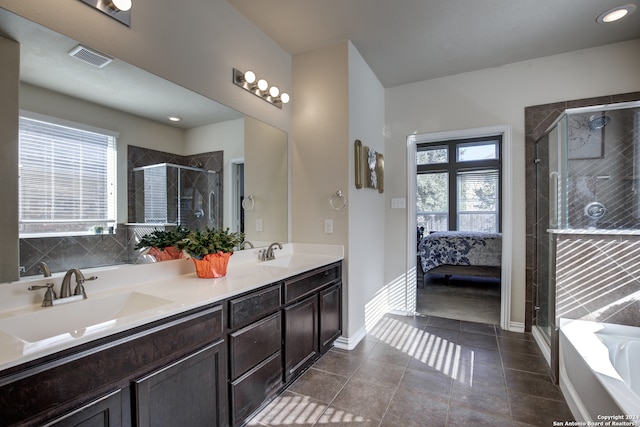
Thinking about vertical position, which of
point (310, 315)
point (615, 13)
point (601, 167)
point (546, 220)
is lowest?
point (310, 315)

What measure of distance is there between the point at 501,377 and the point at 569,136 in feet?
6.36

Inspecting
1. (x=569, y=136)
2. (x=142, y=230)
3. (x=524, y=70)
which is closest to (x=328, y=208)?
(x=142, y=230)

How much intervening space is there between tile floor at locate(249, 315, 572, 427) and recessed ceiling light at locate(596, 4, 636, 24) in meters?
2.67

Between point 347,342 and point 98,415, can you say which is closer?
point 98,415

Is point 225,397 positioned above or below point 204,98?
below

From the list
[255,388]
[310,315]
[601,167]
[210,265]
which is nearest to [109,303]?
[210,265]

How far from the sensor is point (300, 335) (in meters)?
2.10

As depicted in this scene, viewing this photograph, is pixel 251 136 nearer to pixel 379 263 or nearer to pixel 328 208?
pixel 328 208

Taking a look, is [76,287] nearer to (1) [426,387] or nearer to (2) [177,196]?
(2) [177,196]

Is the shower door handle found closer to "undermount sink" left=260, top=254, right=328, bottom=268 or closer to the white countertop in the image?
"undermount sink" left=260, top=254, right=328, bottom=268

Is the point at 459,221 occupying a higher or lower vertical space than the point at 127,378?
higher

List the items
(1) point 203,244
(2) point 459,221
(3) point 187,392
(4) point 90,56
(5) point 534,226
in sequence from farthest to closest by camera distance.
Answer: (2) point 459,221 < (5) point 534,226 < (1) point 203,244 < (4) point 90,56 < (3) point 187,392

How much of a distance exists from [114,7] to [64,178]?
2.82 feet

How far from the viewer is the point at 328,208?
2705 mm
